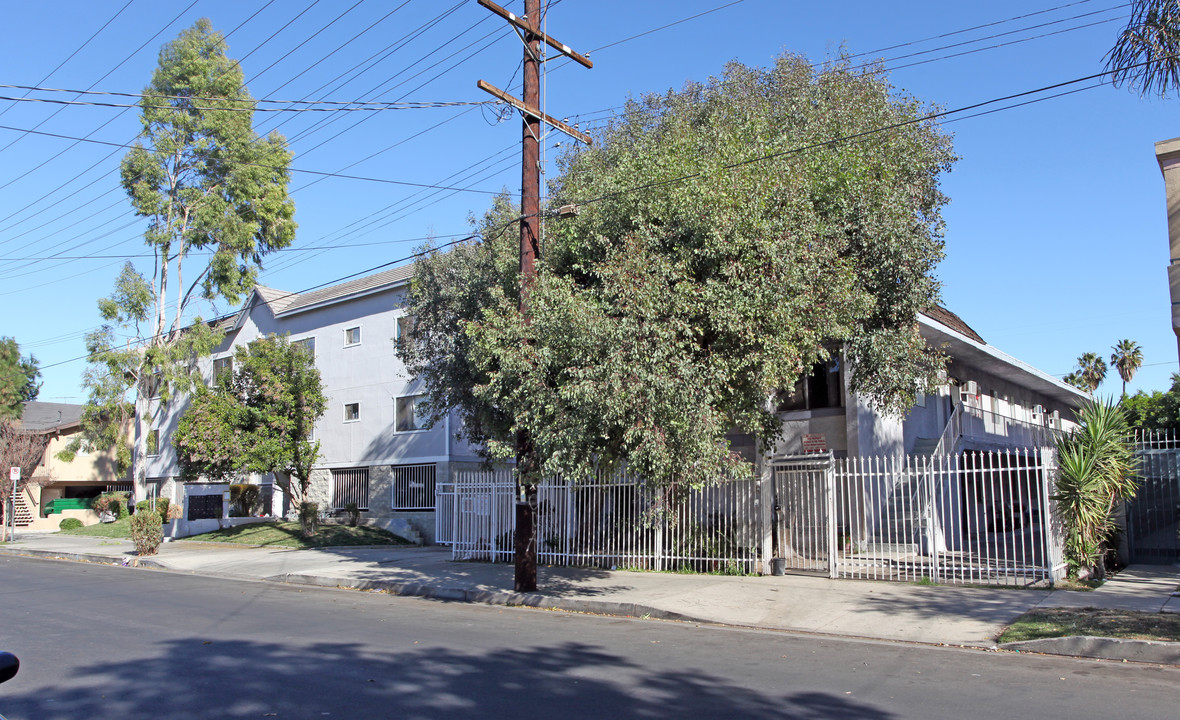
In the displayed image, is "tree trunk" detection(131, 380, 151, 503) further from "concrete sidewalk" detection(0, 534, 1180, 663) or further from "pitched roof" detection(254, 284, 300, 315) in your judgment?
"concrete sidewalk" detection(0, 534, 1180, 663)

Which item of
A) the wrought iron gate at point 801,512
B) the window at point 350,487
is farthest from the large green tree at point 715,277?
the window at point 350,487

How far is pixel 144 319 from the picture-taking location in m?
32.7

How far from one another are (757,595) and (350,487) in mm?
19578

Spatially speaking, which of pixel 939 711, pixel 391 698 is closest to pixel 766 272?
pixel 939 711

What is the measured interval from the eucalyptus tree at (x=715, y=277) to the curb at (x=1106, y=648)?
4191mm

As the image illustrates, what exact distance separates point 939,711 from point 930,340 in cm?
1569

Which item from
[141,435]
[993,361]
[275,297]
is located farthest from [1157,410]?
[141,435]

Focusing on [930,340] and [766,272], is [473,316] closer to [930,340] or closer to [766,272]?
[766,272]

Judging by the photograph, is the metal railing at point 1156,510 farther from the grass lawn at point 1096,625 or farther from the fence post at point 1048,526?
the grass lawn at point 1096,625

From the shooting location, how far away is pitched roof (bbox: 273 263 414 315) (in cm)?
2770

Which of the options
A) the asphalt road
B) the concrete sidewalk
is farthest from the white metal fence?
the asphalt road

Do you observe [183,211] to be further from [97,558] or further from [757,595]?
[757,595]

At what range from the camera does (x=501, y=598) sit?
13664mm

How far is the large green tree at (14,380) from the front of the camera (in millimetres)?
47438
